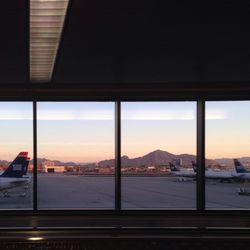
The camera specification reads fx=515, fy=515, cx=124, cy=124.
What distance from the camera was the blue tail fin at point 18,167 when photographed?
36.4 feet

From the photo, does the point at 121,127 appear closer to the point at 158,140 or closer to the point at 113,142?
the point at 113,142

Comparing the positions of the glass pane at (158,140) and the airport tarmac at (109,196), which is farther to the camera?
the airport tarmac at (109,196)

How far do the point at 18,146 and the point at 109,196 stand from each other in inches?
110

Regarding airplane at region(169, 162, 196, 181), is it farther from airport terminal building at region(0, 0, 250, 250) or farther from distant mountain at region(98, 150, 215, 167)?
distant mountain at region(98, 150, 215, 167)

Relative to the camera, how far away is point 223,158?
1126cm

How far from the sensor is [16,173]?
12.2m

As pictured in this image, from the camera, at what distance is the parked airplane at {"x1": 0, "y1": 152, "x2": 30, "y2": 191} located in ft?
36.6
